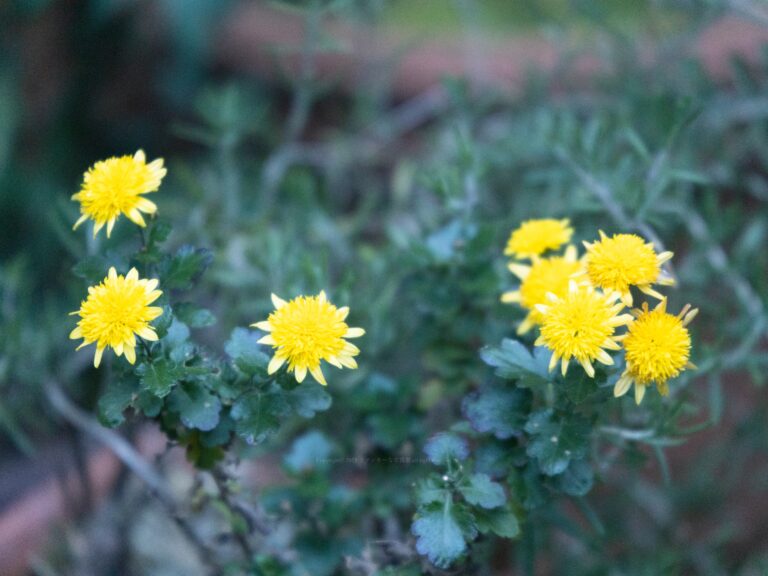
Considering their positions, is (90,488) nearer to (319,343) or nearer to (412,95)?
(319,343)

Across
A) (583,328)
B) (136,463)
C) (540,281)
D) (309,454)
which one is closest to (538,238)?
(540,281)

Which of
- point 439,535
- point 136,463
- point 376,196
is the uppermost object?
point 376,196

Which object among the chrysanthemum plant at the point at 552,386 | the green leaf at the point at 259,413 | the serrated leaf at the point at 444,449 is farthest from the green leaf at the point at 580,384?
the green leaf at the point at 259,413

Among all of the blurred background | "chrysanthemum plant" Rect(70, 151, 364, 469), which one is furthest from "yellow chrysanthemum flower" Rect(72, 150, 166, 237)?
the blurred background

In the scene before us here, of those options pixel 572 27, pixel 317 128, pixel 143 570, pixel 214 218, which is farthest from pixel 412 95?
pixel 143 570

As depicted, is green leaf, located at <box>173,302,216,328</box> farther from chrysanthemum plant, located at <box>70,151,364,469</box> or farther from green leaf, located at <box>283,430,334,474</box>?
green leaf, located at <box>283,430,334,474</box>

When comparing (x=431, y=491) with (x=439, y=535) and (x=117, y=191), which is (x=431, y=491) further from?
(x=117, y=191)

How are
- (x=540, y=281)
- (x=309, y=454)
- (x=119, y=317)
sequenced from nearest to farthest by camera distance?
(x=119, y=317) → (x=540, y=281) → (x=309, y=454)
